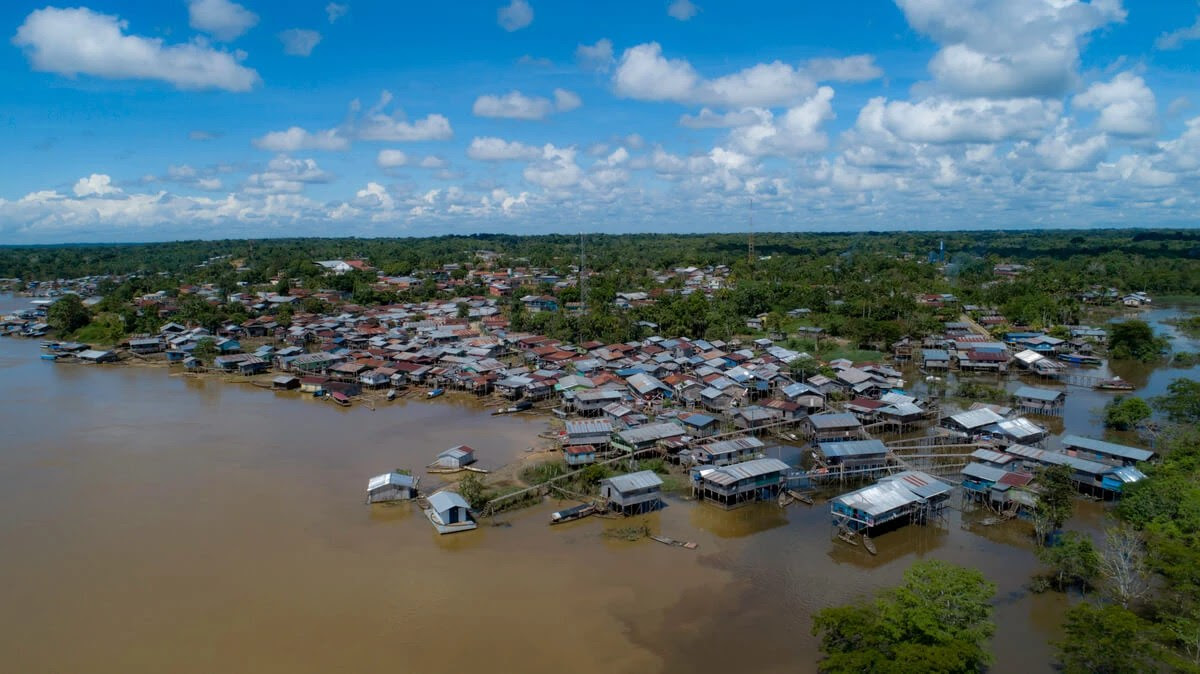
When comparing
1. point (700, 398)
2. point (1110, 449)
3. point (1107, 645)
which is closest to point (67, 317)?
A: point (700, 398)

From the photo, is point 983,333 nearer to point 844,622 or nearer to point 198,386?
point 844,622

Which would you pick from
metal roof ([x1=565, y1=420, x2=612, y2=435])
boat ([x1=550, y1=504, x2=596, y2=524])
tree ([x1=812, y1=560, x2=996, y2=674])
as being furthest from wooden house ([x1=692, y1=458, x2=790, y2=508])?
tree ([x1=812, y1=560, x2=996, y2=674])

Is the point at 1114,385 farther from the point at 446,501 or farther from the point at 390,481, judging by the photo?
the point at 390,481

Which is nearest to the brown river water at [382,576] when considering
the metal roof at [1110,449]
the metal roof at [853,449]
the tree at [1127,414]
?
the metal roof at [853,449]

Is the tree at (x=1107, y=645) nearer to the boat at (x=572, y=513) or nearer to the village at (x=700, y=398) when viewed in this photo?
the village at (x=700, y=398)

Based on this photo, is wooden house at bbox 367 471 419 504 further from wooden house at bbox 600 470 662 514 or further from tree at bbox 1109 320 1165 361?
tree at bbox 1109 320 1165 361

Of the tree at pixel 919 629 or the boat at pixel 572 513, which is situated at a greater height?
the tree at pixel 919 629
